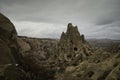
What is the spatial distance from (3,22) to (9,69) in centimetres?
1477

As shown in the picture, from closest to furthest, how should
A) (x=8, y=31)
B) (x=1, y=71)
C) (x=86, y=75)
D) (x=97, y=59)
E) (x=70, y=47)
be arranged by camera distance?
(x=1, y=71) < (x=8, y=31) < (x=86, y=75) < (x=97, y=59) < (x=70, y=47)

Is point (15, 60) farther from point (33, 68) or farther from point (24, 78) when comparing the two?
point (24, 78)

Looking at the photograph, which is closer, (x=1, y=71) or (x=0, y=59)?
(x=1, y=71)

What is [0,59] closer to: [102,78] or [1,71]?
[1,71]

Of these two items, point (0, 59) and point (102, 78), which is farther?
point (102, 78)

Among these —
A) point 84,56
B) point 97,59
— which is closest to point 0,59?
point 97,59

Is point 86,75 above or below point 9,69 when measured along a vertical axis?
below

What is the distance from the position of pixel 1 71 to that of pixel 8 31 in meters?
15.3

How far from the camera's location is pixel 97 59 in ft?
260

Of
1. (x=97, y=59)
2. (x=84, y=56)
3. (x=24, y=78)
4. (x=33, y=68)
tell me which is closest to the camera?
(x=24, y=78)

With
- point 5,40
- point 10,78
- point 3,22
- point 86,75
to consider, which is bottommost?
point 86,75

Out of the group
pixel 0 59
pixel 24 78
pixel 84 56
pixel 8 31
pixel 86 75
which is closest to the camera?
pixel 24 78

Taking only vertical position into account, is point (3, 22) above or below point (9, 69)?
above

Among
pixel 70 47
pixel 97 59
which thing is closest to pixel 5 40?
pixel 97 59
